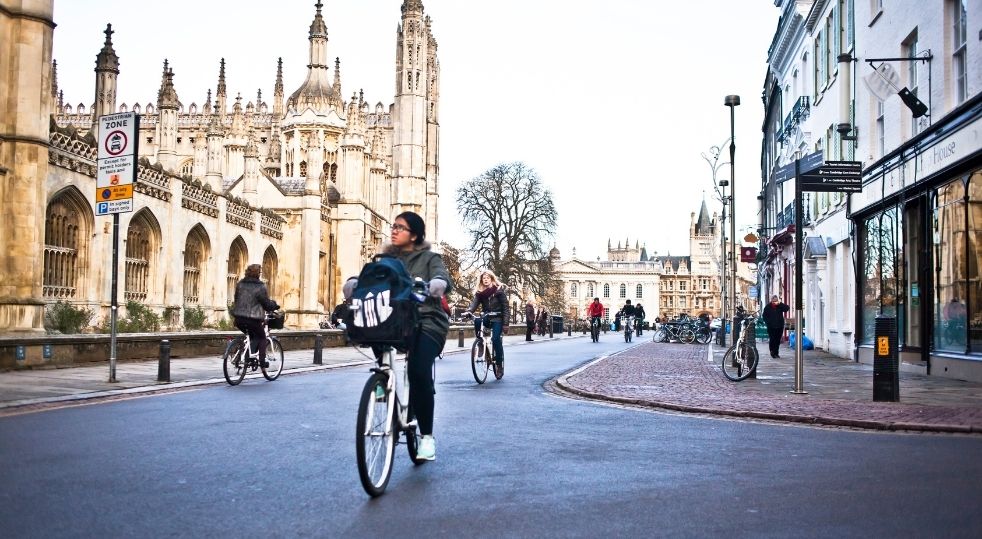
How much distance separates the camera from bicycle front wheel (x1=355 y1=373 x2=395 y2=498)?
577 cm

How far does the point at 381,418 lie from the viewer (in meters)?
6.23

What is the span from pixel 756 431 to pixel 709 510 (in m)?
4.33

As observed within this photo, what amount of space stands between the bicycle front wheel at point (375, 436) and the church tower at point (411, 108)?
68495mm

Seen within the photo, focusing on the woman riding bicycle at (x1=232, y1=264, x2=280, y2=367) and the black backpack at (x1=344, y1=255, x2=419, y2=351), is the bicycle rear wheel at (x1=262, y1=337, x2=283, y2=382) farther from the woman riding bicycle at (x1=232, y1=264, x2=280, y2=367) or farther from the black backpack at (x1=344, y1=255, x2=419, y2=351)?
the black backpack at (x1=344, y1=255, x2=419, y2=351)

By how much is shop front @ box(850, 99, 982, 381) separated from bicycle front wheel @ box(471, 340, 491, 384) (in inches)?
261

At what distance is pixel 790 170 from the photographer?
14789 millimetres

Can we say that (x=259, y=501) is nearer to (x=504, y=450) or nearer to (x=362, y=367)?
(x=504, y=450)

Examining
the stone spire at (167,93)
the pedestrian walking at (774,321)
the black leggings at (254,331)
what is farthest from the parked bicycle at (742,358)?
the stone spire at (167,93)

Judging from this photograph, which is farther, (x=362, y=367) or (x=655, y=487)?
(x=362, y=367)

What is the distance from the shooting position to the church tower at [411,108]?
248 feet

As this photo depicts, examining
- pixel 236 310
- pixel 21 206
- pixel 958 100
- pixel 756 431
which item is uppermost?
pixel 958 100

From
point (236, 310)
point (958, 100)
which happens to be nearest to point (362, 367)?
point (236, 310)

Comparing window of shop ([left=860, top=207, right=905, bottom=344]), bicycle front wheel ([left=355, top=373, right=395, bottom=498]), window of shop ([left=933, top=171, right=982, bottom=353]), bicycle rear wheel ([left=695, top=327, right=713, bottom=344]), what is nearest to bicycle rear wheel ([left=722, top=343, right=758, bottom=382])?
window of shop ([left=933, top=171, right=982, bottom=353])

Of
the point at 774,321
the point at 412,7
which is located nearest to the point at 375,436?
the point at 774,321
